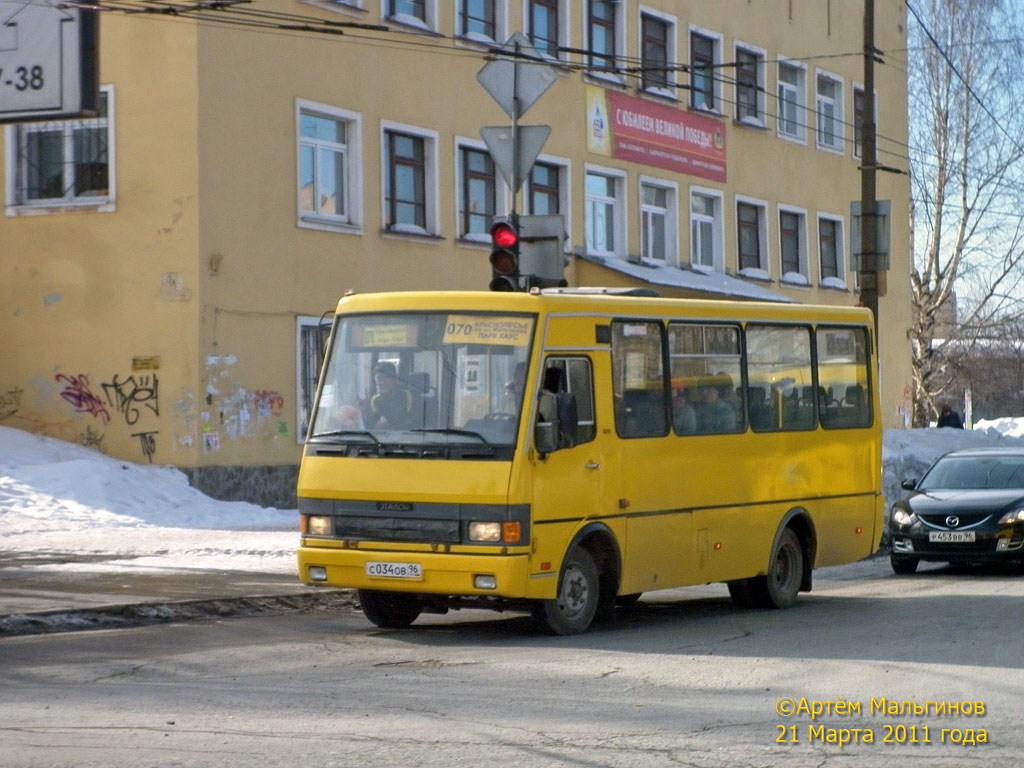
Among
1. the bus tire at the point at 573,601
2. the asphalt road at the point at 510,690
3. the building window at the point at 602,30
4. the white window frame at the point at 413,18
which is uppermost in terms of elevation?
the building window at the point at 602,30

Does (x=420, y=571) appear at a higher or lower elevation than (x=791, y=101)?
lower

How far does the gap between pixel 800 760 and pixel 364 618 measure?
22.5 ft

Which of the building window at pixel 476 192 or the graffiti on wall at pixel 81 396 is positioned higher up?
the building window at pixel 476 192

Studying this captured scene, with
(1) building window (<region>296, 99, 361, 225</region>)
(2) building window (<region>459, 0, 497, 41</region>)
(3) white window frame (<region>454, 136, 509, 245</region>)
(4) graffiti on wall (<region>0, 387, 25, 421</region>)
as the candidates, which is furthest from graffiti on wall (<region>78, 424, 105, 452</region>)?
(2) building window (<region>459, 0, 497, 41</region>)

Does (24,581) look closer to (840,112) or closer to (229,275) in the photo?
(229,275)

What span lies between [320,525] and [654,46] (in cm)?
2507

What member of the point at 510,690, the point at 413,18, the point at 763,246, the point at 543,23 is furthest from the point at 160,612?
the point at 763,246

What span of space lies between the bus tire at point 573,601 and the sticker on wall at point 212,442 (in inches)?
504

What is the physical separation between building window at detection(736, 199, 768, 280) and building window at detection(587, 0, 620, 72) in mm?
5879

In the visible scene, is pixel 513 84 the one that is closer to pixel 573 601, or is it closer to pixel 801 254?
pixel 573 601

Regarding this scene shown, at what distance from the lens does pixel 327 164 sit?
2675cm

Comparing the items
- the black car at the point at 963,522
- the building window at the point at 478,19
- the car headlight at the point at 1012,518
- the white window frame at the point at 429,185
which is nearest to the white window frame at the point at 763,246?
the building window at the point at 478,19

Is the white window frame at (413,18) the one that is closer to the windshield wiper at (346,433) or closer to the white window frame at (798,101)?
the white window frame at (798,101)

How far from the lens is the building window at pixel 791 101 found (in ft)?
132
